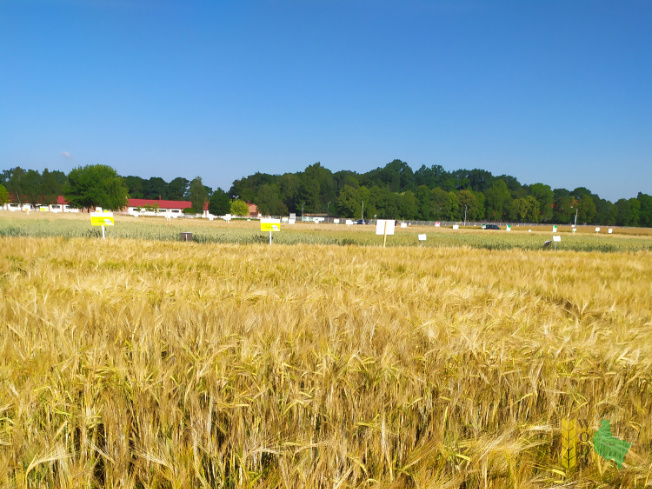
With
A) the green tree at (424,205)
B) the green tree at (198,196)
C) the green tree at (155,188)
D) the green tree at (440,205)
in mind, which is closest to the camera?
the green tree at (198,196)

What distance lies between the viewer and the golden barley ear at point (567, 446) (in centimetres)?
139

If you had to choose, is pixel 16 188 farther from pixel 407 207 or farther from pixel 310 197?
pixel 407 207

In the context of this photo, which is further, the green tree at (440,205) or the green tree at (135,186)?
the green tree at (135,186)

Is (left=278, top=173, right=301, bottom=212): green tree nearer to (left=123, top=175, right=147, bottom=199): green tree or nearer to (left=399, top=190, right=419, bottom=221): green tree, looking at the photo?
(left=399, top=190, right=419, bottom=221): green tree

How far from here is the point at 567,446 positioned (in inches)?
55.1

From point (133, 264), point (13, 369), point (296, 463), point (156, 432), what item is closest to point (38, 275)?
point (133, 264)

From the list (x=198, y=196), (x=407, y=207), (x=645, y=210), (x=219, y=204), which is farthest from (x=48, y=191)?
(x=645, y=210)

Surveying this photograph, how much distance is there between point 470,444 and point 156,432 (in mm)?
1154

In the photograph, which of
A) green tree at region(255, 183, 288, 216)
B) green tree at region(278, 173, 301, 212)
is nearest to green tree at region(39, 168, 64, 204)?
green tree at region(255, 183, 288, 216)

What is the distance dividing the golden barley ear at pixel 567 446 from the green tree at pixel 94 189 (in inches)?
3818

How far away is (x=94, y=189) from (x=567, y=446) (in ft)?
324

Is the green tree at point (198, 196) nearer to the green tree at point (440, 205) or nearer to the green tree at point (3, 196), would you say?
the green tree at point (3, 196)

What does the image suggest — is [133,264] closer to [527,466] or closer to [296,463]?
[296,463]

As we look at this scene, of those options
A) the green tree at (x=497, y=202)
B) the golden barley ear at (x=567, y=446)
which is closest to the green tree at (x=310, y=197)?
the green tree at (x=497, y=202)
